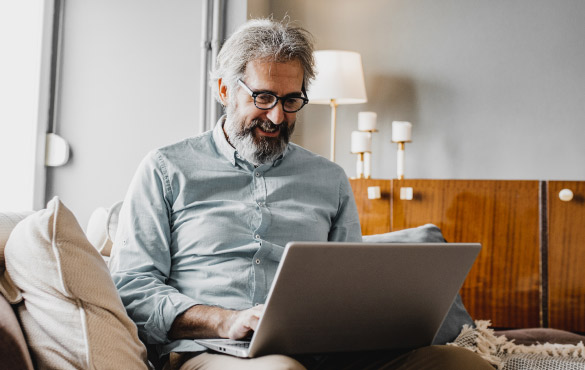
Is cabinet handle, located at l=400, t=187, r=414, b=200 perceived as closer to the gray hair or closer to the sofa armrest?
the gray hair

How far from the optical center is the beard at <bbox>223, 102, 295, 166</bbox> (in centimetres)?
140

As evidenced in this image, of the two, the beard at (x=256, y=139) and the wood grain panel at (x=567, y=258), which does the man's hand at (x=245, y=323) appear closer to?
the beard at (x=256, y=139)

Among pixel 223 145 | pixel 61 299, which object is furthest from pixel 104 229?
pixel 61 299

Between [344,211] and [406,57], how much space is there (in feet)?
5.90

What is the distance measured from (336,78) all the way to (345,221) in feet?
4.46

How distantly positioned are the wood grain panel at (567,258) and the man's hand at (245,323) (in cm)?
156

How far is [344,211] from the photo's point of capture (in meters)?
1.50

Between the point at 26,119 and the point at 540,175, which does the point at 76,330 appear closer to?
the point at 26,119

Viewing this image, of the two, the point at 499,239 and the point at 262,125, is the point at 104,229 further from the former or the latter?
the point at 499,239

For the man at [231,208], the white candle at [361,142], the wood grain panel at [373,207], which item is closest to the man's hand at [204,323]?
the man at [231,208]

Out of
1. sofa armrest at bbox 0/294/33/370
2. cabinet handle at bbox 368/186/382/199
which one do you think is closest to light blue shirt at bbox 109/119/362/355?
sofa armrest at bbox 0/294/33/370

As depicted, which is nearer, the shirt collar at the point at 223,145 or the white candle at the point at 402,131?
the shirt collar at the point at 223,145

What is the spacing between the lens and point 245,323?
0.99m

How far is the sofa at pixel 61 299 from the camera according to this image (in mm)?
855
